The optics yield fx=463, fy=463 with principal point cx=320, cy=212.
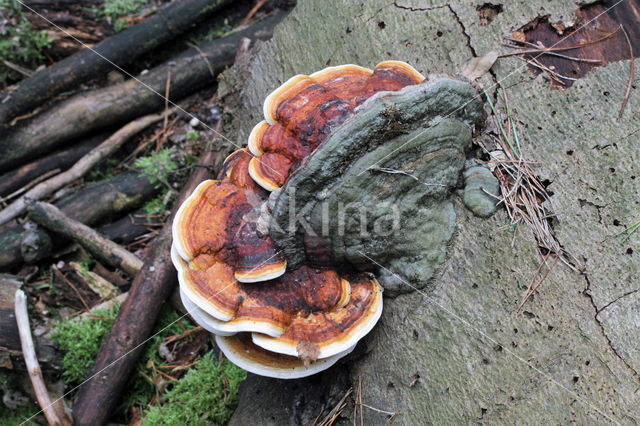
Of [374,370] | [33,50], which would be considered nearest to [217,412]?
[374,370]

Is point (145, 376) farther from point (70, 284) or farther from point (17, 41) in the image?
point (17, 41)

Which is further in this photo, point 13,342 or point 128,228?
point 128,228

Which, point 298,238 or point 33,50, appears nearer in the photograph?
point 298,238

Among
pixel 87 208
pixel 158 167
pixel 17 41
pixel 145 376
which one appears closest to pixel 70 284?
pixel 87 208

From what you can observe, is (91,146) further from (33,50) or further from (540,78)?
(540,78)

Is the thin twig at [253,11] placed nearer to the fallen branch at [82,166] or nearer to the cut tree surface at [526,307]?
the fallen branch at [82,166]

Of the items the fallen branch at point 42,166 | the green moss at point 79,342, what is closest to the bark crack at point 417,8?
the green moss at point 79,342
